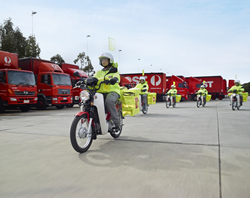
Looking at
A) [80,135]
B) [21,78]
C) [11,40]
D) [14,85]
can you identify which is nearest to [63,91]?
[21,78]

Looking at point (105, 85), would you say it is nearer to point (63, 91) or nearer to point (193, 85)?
point (63, 91)

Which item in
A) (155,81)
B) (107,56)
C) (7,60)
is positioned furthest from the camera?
(155,81)

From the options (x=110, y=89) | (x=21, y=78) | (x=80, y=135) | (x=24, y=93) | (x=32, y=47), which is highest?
(x=32, y=47)

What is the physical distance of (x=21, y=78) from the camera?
48.9ft

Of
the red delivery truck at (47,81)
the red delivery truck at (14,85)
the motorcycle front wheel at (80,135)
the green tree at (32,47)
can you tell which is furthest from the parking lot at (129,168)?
the green tree at (32,47)

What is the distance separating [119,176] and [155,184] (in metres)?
0.52

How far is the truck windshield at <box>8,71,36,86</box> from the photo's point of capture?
47.0 feet

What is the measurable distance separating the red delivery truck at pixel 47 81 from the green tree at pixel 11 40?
34669 mm

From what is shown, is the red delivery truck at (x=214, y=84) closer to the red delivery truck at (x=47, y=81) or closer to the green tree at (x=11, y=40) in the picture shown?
the red delivery truck at (x=47, y=81)

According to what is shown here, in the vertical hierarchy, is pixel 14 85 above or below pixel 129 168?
above

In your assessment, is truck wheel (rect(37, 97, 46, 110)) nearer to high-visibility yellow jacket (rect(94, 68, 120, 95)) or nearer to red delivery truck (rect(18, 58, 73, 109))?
red delivery truck (rect(18, 58, 73, 109))

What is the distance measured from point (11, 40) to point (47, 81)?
36.7 m

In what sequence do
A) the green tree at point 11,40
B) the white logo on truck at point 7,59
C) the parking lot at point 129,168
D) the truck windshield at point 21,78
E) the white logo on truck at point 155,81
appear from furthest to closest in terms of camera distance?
1. the green tree at point 11,40
2. the white logo on truck at point 155,81
3. the white logo on truck at point 7,59
4. the truck windshield at point 21,78
5. the parking lot at point 129,168

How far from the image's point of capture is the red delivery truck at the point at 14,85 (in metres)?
14.1
